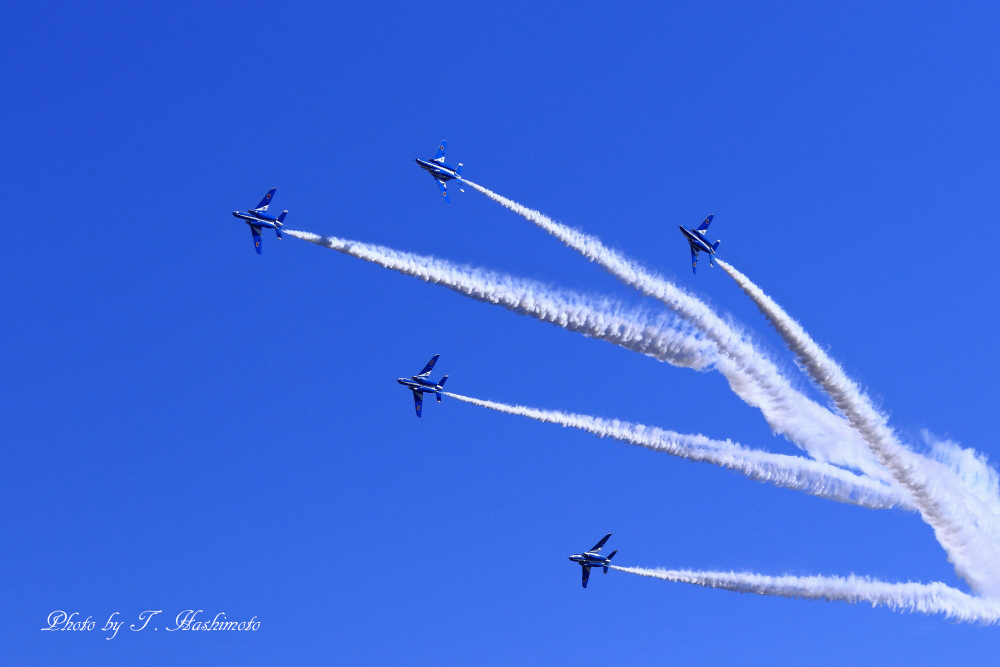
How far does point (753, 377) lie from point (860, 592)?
1173 cm

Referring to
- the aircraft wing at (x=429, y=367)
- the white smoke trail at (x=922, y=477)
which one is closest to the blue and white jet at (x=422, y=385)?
the aircraft wing at (x=429, y=367)

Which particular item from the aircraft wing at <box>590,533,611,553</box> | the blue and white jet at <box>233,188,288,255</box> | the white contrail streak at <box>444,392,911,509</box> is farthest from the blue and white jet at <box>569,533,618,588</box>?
the blue and white jet at <box>233,188,288,255</box>

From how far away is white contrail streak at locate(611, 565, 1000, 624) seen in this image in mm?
64000

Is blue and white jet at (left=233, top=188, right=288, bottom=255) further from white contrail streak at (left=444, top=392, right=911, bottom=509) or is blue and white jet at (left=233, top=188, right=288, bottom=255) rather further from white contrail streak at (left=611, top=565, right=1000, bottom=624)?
white contrail streak at (left=611, top=565, right=1000, bottom=624)

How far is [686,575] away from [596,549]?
10.7m

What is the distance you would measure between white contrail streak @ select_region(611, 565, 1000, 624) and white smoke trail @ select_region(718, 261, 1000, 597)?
4.27ft

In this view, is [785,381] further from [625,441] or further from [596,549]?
[596,549]

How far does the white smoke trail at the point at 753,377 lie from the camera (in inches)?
2544

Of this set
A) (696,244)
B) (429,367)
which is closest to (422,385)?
(429,367)

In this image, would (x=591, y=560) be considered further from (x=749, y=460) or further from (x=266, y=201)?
(x=266, y=201)

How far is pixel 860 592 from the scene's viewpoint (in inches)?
2527

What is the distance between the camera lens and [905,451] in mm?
64625

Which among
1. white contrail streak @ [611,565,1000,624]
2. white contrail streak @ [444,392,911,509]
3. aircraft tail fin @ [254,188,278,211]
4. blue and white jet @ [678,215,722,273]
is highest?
aircraft tail fin @ [254,188,278,211]

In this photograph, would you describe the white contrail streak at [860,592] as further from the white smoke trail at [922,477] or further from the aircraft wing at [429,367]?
the aircraft wing at [429,367]
